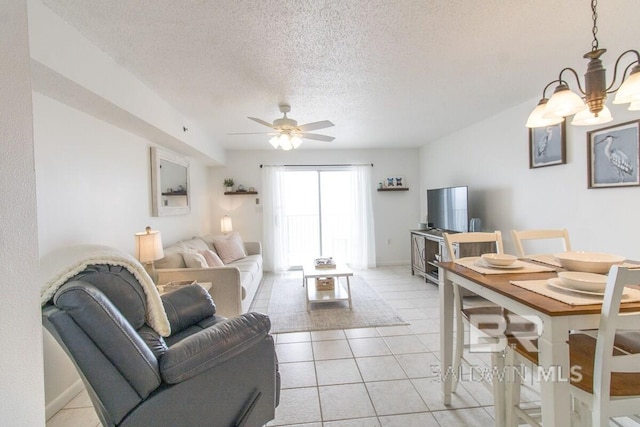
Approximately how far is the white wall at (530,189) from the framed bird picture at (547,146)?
52 mm

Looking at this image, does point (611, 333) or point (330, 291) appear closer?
point (611, 333)

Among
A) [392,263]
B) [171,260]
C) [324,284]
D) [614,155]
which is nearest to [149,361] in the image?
[171,260]

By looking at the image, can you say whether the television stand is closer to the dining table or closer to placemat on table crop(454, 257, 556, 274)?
placemat on table crop(454, 257, 556, 274)

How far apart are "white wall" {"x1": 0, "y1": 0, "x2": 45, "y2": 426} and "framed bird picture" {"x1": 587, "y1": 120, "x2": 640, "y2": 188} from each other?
3.46m

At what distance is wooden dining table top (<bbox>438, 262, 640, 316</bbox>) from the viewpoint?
1059 mm

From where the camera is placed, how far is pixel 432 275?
437 centimetres

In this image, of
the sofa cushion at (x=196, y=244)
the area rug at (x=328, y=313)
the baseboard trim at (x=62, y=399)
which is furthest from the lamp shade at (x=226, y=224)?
the baseboard trim at (x=62, y=399)

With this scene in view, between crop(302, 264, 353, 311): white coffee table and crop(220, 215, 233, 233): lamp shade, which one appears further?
crop(220, 215, 233, 233): lamp shade

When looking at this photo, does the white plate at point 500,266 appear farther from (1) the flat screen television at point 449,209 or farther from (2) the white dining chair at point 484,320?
(1) the flat screen television at point 449,209

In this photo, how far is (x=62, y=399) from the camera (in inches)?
73.9

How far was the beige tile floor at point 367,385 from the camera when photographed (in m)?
1.73

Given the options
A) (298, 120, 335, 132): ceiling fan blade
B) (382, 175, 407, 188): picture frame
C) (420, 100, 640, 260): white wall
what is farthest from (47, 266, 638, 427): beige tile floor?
(382, 175, 407, 188): picture frame

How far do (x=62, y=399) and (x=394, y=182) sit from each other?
534 centimetres

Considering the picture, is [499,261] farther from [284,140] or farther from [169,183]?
[169,183]
